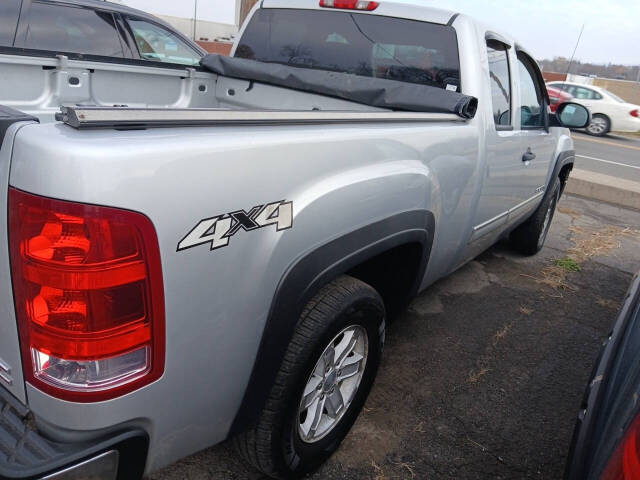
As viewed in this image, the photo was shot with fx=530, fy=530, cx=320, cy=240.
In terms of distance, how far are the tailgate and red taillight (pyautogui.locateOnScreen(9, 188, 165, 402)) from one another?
3cm

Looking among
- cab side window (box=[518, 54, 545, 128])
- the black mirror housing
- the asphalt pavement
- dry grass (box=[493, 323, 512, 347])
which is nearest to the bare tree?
cab side window (box=[518, 54, 545, 128])

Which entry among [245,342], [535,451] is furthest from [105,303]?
[535,451]

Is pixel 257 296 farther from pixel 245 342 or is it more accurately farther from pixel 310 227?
pixel 310 227

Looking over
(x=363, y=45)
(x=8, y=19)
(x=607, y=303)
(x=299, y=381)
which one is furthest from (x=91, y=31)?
(x=607, y=303)

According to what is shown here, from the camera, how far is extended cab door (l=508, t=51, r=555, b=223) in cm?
345

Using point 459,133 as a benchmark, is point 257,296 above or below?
below

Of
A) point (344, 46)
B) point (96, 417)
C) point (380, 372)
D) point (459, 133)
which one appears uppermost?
point (344, 46)

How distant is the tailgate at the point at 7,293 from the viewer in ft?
3.86

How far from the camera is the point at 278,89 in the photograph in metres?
3.06

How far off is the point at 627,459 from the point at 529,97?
328 cm

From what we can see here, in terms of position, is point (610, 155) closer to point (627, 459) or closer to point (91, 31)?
point (91, 31)

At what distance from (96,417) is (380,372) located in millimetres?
1813

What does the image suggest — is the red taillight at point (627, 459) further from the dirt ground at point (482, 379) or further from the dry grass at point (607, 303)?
the dry grass at point (607, 303)

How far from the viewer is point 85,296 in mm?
1184
